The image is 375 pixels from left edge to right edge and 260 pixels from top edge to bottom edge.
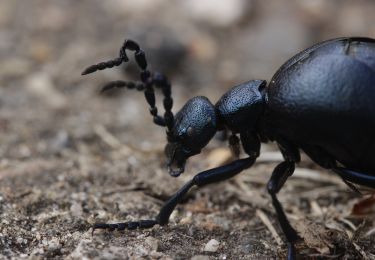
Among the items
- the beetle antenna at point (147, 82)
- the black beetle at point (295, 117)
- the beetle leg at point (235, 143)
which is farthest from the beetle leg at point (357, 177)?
the beetle antenna at point (147, 82)

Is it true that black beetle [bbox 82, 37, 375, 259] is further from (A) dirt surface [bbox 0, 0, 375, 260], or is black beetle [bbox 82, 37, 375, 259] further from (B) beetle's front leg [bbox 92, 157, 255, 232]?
(A) dirt surface [bbox 0, 0, 375, 260]

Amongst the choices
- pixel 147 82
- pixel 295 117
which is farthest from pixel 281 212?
pixel 147 82

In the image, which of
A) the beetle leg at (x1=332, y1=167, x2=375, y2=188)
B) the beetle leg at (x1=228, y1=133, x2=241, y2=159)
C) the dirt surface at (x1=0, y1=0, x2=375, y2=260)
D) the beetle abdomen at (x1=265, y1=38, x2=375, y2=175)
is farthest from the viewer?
Answer: the beetle leg at (x1=228, y1=133, x2=241, y2=159)

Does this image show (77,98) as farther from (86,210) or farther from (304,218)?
(304,218)

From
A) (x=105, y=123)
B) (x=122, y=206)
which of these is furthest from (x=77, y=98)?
Result: (x=122, y=206)

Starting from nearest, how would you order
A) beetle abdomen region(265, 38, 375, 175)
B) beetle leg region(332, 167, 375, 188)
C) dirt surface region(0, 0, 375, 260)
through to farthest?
beetle abdomen region(265, 38, 375, 175), beetle leg region(332, 167, 375, 188), dirt surface region(0, 0, 375, 260)

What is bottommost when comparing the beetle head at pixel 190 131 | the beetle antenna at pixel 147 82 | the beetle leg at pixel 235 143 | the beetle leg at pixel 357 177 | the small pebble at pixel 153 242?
the small pebble at pixel 153 242

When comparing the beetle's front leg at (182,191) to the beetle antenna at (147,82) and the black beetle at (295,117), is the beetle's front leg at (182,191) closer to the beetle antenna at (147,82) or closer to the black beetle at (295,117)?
the black beetle at (295,117)

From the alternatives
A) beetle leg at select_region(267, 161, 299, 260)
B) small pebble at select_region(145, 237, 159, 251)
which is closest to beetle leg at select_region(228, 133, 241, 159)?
Answer: beetle leg at select_region(267, 161, 299, 260)

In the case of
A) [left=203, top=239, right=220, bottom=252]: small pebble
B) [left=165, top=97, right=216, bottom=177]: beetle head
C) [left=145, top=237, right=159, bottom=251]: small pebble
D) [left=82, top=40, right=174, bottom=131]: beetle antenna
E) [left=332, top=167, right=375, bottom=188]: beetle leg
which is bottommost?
[left=203, top=239, right=220, bottom=252]: small pebble
